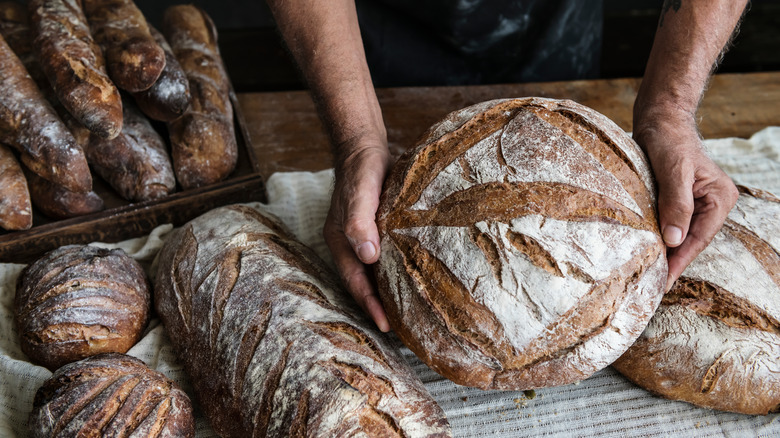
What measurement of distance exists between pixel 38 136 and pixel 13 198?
224 millimetres

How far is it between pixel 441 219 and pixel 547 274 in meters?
0.30

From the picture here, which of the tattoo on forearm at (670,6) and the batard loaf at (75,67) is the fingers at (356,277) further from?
the tattoo on forearm at (670,6)

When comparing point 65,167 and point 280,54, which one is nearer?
point 65,167

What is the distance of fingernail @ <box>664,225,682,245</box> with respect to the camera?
152cm

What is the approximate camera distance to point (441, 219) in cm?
152

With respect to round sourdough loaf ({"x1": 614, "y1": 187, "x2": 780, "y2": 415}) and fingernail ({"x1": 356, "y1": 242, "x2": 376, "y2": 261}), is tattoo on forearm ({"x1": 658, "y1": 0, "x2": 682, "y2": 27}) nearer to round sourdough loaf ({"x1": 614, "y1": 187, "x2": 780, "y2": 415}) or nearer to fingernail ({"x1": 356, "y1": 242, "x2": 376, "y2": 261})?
round sourdough loaf ({"x1": 614, "y1": 187, "x2": 780, "y2": 415})

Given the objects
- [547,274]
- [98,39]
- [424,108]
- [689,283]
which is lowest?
[424,108]

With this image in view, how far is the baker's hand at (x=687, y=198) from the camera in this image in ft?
5.02

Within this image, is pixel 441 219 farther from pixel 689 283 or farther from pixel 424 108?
pixel 424 108

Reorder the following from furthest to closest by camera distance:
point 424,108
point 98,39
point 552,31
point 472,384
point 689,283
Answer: point 424,108 < point 552,31 < point 98,39 < point 689,283 < point 472,384

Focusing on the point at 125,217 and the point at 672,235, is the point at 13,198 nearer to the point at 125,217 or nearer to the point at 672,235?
the point at 125,217

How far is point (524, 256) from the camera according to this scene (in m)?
1.43

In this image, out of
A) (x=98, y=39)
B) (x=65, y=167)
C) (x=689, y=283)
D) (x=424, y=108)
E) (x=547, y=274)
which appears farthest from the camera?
(x=424, y=108)

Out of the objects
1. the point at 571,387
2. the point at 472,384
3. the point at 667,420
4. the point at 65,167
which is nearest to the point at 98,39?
the point at 65,167
